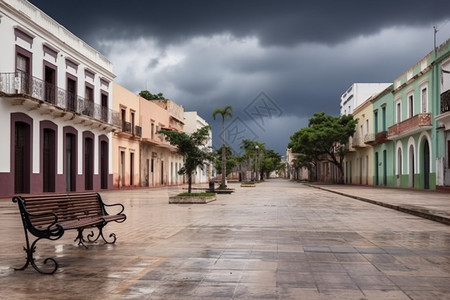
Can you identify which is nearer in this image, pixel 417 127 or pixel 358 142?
pixel 417 127

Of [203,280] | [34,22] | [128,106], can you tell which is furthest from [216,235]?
[128,106]

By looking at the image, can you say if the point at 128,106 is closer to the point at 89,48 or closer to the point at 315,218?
the point at 89,48

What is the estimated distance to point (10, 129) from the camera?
2066 centimetres

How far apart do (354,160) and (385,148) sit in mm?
11960

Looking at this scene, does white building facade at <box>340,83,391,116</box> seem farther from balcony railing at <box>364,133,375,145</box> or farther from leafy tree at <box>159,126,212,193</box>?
leafy tree at <box>159,126,212,193</box>

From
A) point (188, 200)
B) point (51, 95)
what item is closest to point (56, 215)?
point (188, 200)

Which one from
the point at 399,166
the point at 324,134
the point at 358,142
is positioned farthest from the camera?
the point at 358,142

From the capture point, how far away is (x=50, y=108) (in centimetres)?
2302

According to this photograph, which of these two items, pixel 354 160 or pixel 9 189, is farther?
pixel 354 160

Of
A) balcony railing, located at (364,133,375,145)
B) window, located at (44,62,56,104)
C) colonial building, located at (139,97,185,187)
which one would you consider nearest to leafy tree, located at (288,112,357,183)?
balcony railing, located at (364,133,375,145)

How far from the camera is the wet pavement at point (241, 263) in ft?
15.8

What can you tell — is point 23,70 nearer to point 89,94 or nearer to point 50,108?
point 50,108

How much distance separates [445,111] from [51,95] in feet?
67.8

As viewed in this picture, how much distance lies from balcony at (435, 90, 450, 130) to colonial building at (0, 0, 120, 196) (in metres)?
19.7
